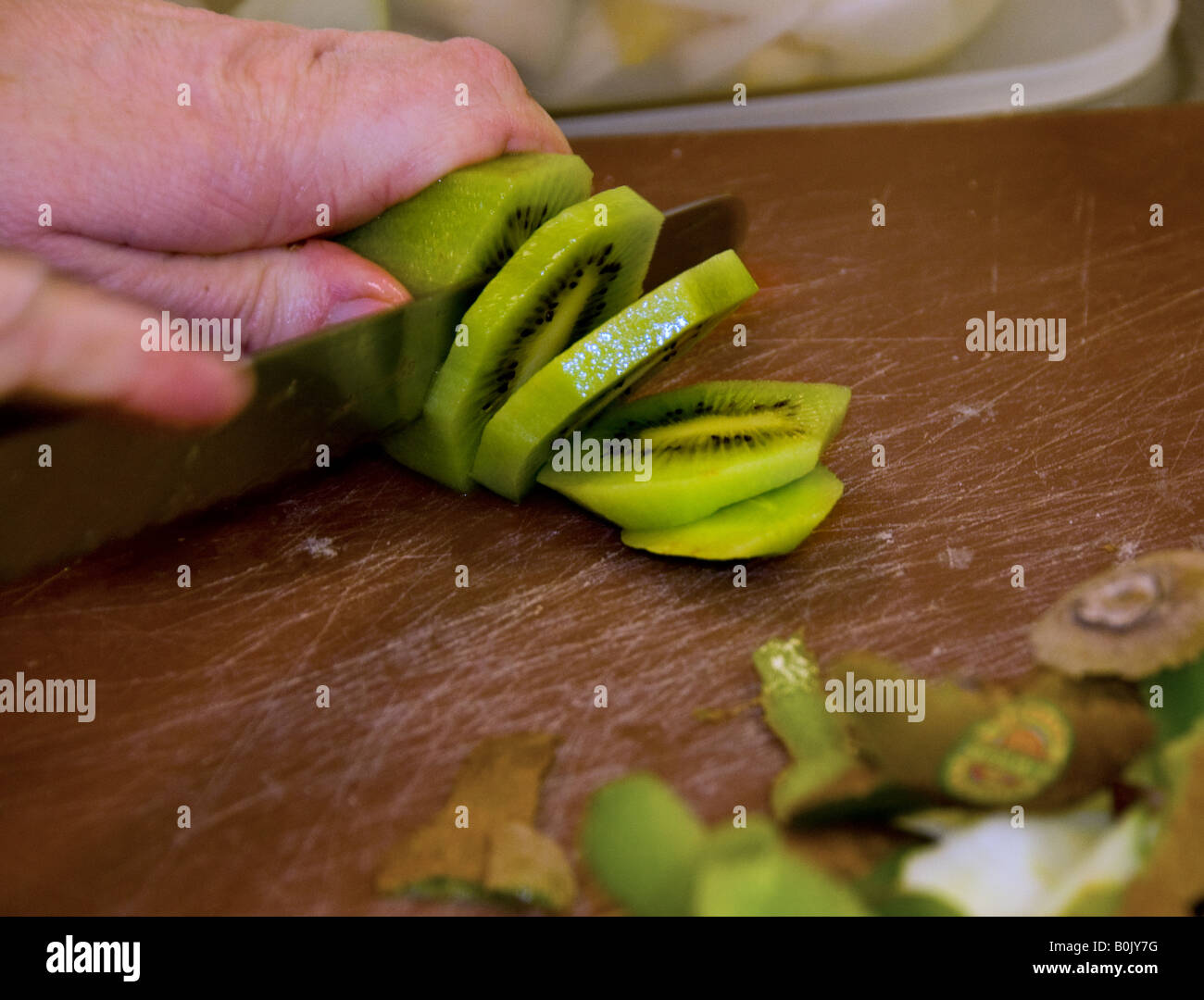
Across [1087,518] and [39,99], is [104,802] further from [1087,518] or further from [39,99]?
[1087,518]

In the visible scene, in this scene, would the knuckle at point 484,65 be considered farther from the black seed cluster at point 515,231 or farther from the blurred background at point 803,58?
the blurred background at point 803,58

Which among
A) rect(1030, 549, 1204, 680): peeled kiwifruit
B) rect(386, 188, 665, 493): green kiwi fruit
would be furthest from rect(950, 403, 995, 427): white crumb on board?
rect(386, 188, 665, 493): green kiwi fruit

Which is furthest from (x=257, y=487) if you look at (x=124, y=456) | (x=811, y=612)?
(x=811, y=612)

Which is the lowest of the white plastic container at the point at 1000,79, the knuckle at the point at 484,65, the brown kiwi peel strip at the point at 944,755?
the brown kiwi peel strip at the point at 944,755

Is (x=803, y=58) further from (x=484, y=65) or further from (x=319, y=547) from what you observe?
(x=319, y=547)

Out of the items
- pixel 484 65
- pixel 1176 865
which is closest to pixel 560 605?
pixel 1176 865

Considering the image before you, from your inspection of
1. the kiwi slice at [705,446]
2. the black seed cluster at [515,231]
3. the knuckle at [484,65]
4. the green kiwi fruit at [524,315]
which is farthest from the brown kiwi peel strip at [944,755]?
the knuckle at [484,65]
